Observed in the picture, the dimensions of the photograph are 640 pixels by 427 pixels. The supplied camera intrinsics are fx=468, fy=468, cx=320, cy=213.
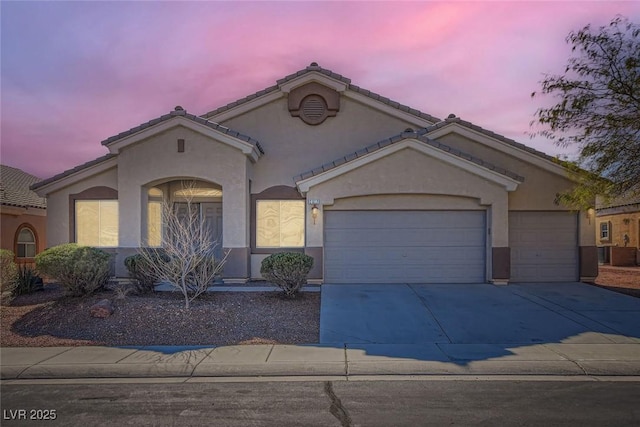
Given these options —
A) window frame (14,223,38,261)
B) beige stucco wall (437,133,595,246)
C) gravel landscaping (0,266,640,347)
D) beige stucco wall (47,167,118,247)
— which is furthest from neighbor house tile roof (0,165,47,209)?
beige stucco wall (437,133,595,246)

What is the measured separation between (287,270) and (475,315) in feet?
14.8

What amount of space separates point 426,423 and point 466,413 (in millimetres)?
597

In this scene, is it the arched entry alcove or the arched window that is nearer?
the arched entry alcove

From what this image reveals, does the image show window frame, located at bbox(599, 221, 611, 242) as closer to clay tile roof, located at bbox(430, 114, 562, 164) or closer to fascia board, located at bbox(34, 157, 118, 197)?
clay tile roof, located at bbox(430, 114, 562, 164)

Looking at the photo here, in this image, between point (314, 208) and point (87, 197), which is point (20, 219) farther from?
point (314, 208)

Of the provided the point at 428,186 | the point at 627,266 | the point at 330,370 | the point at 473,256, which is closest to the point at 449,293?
the point at 473,256

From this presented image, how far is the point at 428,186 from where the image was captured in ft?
46.8

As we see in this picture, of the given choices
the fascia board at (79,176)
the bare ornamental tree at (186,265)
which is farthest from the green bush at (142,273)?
the fascia board at (79,176)

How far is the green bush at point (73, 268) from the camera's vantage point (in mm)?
11086

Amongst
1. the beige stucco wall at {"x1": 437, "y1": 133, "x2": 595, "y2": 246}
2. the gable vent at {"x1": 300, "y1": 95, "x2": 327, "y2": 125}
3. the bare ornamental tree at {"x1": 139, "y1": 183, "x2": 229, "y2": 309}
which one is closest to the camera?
the bare ornamental tree at {"x1": 139, "y1": 183, "x2": 229, "y2": 309}

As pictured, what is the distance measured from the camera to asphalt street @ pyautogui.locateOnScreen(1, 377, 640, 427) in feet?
18.0

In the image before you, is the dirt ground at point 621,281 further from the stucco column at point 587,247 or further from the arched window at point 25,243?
the arched window at point 25,243

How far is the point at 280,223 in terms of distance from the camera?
15.6m

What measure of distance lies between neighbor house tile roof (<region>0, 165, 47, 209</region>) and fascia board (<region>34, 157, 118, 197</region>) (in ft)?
17.0
